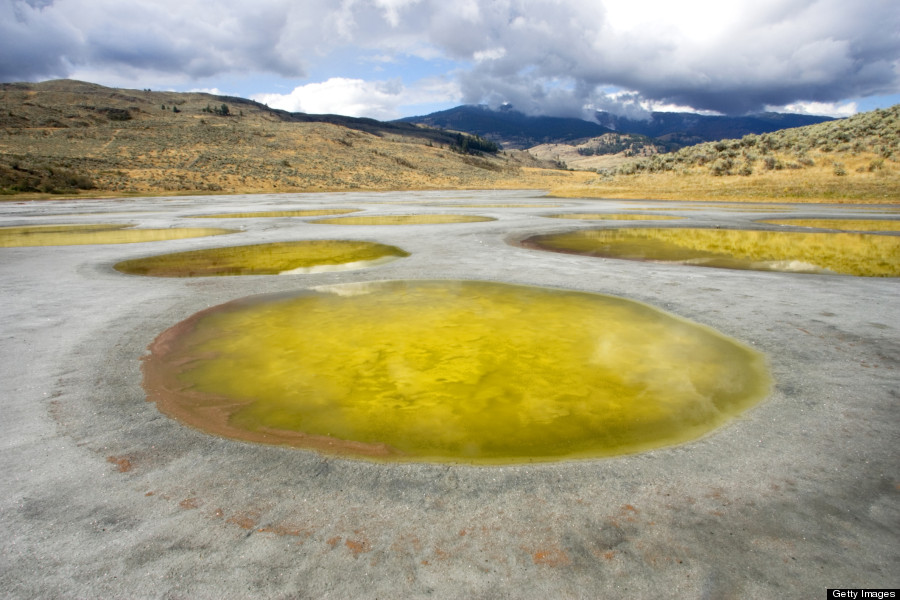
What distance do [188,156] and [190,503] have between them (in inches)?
3095

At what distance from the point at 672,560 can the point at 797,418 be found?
264cm

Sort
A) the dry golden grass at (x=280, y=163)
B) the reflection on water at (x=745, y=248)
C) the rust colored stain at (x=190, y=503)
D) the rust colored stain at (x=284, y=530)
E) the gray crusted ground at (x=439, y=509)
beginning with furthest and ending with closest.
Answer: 1. the dry golden grass at (x=280, y=163)
2. the reflection on water at (x=745, y=248)
3. the rust colored stain at (x=190, y=503)
4. the rust colored stain at (x=284, y=530)
5. the gray crusted ground at (x=439, y=509)

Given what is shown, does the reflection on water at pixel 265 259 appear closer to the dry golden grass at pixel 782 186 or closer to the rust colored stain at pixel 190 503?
the rust colored stain at pixel 190 503

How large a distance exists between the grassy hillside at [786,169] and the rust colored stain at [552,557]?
42715 millimetres

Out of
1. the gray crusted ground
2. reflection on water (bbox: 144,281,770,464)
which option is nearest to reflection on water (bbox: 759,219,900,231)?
reflection on water (bbox: 144,281,770,464)

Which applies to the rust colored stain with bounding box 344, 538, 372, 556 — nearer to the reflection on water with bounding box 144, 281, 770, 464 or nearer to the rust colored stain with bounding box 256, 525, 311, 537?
the rust colored stain with bounding box 256, 525, 311, 537

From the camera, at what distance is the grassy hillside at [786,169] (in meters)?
37.6

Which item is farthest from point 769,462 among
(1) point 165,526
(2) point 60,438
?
(2) point 60,438

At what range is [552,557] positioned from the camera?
2.96m

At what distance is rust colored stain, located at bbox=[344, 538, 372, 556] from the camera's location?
3010 millimetres

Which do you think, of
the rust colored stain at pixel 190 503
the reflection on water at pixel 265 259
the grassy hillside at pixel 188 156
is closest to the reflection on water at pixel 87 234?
the reflection on water at pixel 265 259

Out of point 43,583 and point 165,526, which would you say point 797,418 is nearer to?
point 165,526

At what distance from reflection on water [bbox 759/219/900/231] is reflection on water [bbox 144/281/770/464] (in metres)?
17.4

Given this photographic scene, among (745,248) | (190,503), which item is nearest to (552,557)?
(190,503)
